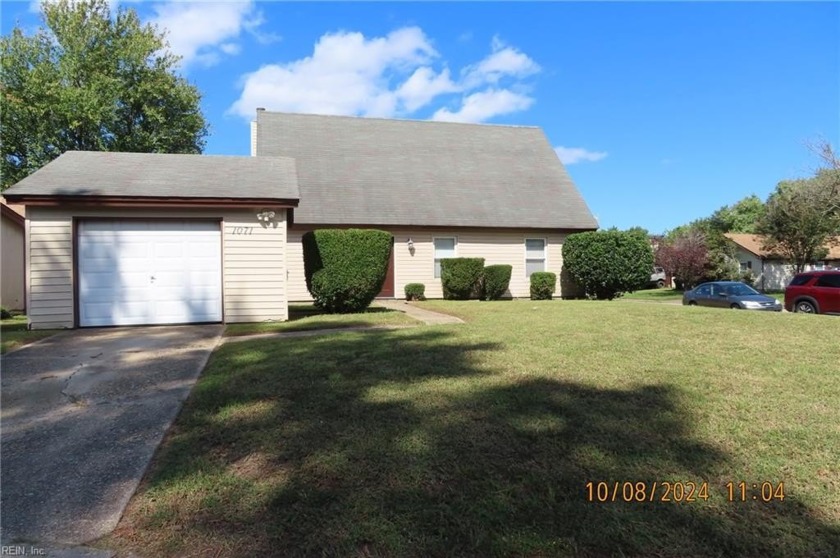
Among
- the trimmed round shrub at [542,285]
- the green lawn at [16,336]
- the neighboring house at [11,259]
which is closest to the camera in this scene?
the green lawn at [16,336]

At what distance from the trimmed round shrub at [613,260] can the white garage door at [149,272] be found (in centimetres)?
1232

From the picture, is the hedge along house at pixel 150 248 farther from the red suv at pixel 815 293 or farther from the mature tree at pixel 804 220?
the mature tree at pixel 804 220

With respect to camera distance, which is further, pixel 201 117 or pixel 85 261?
pixel 201 117

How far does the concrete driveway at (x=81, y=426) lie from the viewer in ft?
10.2

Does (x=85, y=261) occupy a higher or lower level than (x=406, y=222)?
lower

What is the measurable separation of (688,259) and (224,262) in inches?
1345

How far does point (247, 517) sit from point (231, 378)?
9.79 ft

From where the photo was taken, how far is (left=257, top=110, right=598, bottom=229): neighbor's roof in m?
19.2

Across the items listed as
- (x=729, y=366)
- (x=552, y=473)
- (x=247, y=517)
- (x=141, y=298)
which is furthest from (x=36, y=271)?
(x=729, y=366)

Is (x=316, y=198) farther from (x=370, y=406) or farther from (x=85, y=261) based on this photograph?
(x=370, y=406)

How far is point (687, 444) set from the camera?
376 cm

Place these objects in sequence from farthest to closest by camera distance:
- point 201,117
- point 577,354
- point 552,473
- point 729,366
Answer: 1. point 201,117
2. point 577,354
3. point 729,366
4. point 552,473

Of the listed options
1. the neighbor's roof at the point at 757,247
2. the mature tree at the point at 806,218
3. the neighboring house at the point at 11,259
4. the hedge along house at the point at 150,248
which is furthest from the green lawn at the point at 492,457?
the neighbor's roof at the point at 757,247
